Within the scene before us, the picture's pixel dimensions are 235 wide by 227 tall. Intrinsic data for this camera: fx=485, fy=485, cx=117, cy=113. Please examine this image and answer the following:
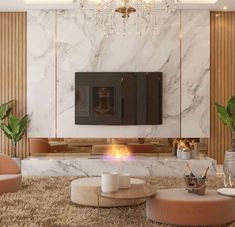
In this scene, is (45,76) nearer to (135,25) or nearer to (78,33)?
(78,33)

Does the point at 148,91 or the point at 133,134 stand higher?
the point at 148,91

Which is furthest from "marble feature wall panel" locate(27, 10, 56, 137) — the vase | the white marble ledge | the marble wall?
the vase

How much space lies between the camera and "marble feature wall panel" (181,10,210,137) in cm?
848

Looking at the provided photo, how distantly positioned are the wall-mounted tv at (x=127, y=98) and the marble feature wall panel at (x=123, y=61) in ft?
0.36

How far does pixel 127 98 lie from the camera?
8445mm

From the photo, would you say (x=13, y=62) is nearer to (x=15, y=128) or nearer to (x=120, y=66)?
(x=15, y=128)

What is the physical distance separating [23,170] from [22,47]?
2.20 metres

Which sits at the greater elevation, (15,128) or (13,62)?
(13,62)

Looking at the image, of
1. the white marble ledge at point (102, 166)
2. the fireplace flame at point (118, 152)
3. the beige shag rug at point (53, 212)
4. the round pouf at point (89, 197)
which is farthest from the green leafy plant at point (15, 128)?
the round pouf at point (89, 197)

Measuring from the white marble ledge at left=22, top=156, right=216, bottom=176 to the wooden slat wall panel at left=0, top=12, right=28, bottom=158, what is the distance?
3.14 feet

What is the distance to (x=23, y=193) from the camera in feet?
20.1

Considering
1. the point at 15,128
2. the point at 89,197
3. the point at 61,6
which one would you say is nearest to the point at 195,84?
the point at 61,6

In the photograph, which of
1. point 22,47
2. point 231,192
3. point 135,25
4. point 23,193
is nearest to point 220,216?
point 231,192

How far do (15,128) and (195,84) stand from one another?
3.20 metres
